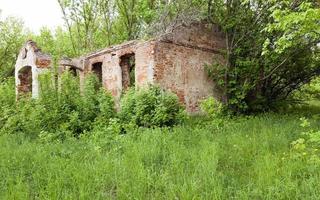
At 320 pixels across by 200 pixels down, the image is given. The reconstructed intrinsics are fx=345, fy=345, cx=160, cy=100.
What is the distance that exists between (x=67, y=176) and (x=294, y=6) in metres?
9.08

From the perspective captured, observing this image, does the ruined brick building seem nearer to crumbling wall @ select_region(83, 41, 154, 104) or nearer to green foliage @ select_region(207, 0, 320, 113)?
crumbling wall @ select_region(83, 41, 154, 104)

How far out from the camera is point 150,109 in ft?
34.3

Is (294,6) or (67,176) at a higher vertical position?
(294,6)

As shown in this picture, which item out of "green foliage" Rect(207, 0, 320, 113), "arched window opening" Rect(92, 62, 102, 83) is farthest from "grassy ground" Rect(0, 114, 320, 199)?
"arched window opening" Rect(92, 62, 102, 83)

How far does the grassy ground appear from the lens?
15.3 feet

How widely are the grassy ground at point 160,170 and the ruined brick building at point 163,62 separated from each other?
5.85 metres

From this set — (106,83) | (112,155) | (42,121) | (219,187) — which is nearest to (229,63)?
(106,83)

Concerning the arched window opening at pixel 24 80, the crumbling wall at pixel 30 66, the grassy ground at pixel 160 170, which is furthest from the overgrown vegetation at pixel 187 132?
the arched window opening at pixel 24 80

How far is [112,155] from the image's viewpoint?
650 cm

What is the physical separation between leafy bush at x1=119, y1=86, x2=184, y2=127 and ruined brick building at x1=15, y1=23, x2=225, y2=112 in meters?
2.05

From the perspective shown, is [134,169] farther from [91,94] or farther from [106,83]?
[106,83]

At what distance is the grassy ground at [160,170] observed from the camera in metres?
4.66

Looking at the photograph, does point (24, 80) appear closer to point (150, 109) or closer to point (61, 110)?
point (61, 110)

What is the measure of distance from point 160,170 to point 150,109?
4921 millimetres
